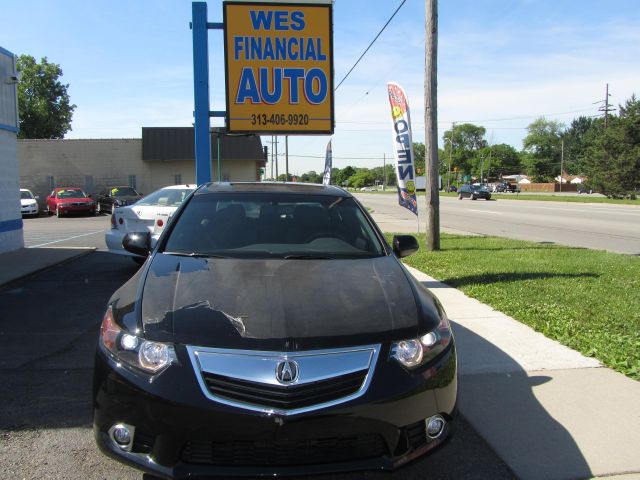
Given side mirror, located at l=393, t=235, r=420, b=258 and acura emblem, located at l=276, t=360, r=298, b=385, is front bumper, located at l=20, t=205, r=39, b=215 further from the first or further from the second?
acura emblem, located at l=276, t=360, r=298, b=385

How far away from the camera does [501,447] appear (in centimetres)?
332

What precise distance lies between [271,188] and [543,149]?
152793 millimetres

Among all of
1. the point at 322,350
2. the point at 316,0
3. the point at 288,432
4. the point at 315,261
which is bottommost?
the point at 288,432

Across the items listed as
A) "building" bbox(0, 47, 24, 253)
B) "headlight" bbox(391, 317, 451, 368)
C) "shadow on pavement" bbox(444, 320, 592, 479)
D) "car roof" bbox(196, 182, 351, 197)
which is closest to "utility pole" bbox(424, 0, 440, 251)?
"car roof" bbox(196, 182, 351, 197)

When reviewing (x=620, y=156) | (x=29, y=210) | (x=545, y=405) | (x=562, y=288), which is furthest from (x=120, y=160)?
(x=620, y=156)

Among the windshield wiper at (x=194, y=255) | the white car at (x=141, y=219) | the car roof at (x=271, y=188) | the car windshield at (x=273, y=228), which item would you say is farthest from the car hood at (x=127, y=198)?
the windshield wiper at (x=194, y=255)

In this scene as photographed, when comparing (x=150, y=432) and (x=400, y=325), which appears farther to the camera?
(x=400, y=325)

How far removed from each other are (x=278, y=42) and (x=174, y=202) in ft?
10.5

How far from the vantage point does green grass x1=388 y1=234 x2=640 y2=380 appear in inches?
203

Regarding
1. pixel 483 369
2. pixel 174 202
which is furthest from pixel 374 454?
pixel 174 202

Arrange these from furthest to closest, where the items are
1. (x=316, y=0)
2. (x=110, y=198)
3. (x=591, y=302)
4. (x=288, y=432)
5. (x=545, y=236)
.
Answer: (x=110, y=198)
(x=545, y=236)
(x=316, y=0)
(x=591, y=302)
(x=288, y=432)

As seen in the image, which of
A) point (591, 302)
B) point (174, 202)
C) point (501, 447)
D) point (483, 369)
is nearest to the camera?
point (501, 447)

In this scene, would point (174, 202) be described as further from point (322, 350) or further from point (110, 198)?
point (110, 198)

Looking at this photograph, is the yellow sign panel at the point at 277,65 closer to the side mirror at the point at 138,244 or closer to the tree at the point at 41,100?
→ the side mirror at the point at 138,244
